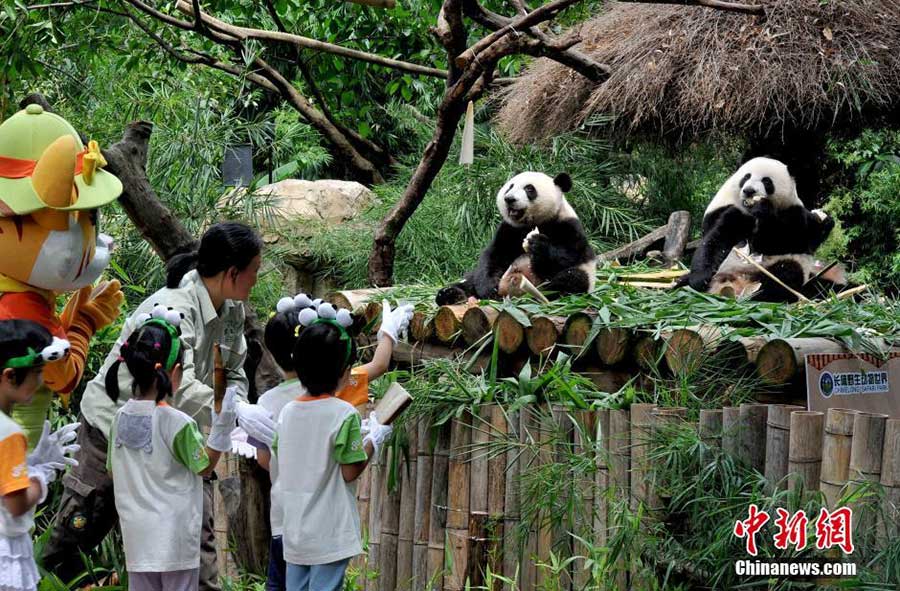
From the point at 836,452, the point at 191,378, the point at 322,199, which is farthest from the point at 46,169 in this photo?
the point at 322,199

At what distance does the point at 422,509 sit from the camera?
369cm

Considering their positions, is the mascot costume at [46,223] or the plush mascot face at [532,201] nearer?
the mascot costume at [46,223]

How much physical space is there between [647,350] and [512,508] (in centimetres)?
79

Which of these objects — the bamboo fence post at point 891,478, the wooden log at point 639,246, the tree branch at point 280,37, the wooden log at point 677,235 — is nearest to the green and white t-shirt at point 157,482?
the bamboo fence post at point 891,478

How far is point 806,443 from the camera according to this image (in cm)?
276

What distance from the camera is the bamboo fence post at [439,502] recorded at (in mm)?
3619

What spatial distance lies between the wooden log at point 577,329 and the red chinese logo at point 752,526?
3.99 ft

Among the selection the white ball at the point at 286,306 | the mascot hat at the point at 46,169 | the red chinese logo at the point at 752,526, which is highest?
the mascot hat at the point at 46,169

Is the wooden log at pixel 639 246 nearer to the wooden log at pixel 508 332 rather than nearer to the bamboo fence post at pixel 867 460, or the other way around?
the wooden log at pixel 508 332

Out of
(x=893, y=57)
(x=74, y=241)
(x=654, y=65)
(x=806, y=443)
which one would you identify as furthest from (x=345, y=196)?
(x=806, y=443)

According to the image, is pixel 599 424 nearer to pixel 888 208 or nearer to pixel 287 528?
pixel 287 528

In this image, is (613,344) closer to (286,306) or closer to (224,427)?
(286,306)

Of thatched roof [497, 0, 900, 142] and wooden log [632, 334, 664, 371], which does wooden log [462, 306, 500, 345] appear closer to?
wooden log [632, 334, 664, 371]

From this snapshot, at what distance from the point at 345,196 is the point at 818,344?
7098 mm
